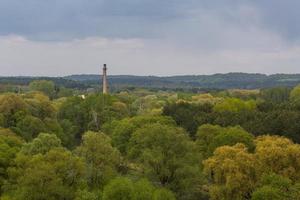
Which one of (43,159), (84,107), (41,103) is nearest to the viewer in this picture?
(43,159)

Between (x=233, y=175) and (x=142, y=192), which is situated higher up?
(x=142, y=192)

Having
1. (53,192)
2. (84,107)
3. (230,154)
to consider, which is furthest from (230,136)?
(84,107)

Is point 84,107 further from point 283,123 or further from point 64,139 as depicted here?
point 283,123

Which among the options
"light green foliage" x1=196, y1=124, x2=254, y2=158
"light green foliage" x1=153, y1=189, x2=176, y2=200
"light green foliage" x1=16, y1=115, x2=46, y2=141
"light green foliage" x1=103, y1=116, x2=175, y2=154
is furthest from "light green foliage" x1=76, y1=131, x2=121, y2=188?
"light green foliage" x1=16, y1=115, x2=46, y2=141

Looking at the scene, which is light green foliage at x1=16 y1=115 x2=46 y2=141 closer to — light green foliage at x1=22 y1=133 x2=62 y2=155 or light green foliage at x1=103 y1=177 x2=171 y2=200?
light green foliage at x1=22 y1=133 x2=62 y2=155

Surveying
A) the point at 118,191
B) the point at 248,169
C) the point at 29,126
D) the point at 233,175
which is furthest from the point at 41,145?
the point at 29,126

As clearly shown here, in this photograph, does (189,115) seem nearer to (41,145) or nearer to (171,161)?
(41,145)

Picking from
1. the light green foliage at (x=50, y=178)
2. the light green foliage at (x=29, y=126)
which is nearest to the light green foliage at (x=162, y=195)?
the light green foliage at (x=50, y=178)
